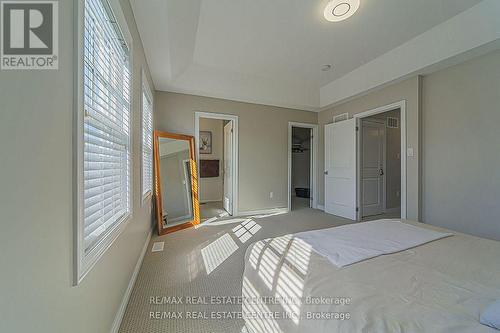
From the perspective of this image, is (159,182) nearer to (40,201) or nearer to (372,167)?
(40,201)

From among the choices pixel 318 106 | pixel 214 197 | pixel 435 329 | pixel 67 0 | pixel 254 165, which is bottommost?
pixel 214 197

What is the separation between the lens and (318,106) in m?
4.72

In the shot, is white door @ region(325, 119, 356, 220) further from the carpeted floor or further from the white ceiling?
the carpeted floor

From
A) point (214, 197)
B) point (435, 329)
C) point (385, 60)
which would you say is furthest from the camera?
point (214, 197)

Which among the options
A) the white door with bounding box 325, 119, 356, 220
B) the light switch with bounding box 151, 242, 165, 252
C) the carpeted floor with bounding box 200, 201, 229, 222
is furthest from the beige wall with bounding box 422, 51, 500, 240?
the light switch with bounding box 151, 242, 165, 252

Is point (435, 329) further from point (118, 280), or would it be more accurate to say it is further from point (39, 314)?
point (118, 280)

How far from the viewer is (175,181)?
3627 mm

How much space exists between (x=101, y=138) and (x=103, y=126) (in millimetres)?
73

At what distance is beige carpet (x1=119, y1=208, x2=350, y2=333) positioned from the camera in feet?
4.74

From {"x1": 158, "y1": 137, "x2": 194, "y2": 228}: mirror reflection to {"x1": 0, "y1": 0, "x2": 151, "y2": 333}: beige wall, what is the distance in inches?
101

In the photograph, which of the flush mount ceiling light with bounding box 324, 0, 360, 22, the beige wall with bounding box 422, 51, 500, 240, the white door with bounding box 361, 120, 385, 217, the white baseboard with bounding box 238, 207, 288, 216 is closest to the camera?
the flush mount ceiling light with bounding box 324, 0, 360, 22

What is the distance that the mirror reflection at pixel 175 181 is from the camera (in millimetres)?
3492

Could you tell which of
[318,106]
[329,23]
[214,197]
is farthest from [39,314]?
[214,197]

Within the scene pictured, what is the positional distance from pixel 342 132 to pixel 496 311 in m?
3.99
